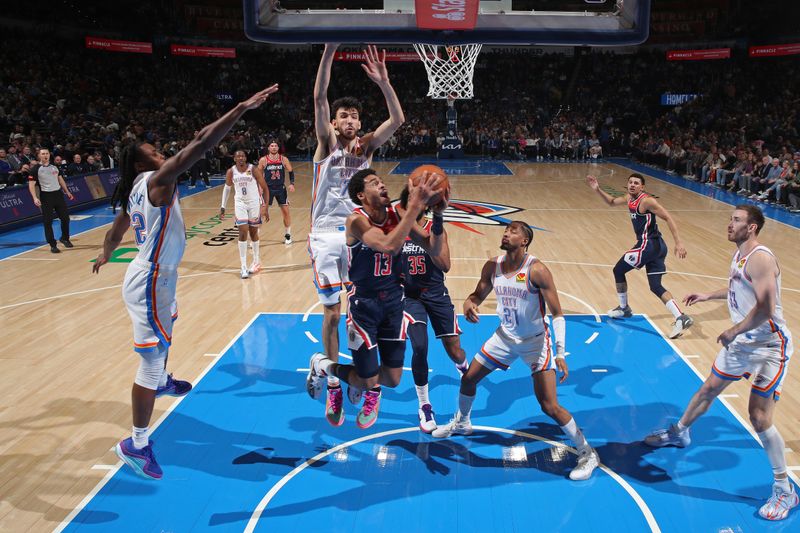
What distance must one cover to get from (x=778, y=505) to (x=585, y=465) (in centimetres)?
120

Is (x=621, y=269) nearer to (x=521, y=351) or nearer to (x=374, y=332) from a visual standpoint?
(x=521, y=351)

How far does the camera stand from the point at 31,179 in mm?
11992

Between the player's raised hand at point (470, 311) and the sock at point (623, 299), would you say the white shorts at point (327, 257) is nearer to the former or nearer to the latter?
the player's raised hand at point (470, 311)

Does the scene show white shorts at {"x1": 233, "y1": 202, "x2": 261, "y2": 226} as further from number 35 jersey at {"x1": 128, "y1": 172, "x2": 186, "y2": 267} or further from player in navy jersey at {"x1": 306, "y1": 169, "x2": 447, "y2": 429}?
number 35 jersey at {"x1": 128, "y1": 172, "x2": 186, "y2": 267}

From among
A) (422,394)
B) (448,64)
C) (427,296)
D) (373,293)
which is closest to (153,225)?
(373,293)

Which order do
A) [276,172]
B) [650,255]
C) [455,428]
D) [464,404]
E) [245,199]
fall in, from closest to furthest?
[464,404], [455,428], [650,255], [245,199], [276,172]

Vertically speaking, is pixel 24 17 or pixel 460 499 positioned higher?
pixel 24 17

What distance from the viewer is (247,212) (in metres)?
10.0

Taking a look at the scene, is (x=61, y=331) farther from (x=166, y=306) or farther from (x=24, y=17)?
(x=24, y=17)

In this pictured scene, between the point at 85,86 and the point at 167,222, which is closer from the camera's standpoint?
the point at 167,222

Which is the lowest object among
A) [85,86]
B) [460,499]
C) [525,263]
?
[460,499]

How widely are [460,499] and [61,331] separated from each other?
564 centimetres

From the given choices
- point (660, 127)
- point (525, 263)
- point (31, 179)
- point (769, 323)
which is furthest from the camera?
point (660, 127)

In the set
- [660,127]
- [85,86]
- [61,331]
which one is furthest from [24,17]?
[660,127]
